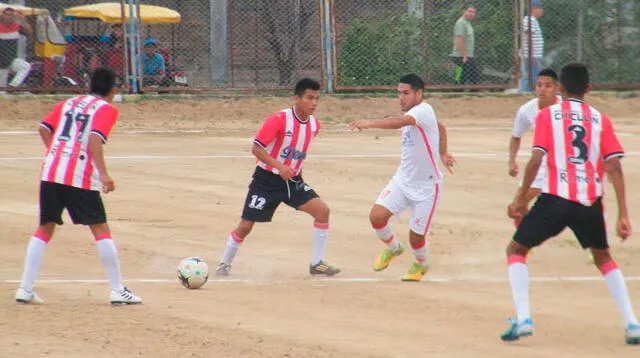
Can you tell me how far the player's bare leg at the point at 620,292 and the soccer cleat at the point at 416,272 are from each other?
2635mm

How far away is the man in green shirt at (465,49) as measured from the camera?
23.6 meters

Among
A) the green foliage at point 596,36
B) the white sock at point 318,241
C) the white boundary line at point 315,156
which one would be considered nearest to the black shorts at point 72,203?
the white sock at point 318,241

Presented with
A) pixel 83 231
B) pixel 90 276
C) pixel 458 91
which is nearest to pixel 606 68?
pixel 458 91

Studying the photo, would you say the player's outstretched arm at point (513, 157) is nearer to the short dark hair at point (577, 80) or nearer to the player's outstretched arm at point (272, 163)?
the player's outstretched arm at point (272, 163)

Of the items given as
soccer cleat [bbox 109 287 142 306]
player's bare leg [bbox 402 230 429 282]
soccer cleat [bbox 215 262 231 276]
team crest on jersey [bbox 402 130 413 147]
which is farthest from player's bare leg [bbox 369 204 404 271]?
soccer cleat [bbox 109 287 142 306]

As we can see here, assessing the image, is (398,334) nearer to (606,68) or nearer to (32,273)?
Answer: (32,273)

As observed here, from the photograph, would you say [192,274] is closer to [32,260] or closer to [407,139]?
[32,260]

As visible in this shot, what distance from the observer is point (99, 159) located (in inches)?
370

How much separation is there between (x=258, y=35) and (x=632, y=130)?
24.2ft

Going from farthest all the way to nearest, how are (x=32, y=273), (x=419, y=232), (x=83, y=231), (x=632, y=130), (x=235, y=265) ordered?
(x=632, y=130)
(x=83, y=231)
(x=235, y=265)
(x=419, y=232)
(x=32, y=273)

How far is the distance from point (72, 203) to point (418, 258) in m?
3.25

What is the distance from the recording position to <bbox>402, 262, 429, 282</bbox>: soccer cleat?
36.4 feet

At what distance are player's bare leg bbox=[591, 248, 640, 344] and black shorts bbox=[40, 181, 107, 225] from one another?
150 inches

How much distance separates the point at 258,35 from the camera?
24.0m
